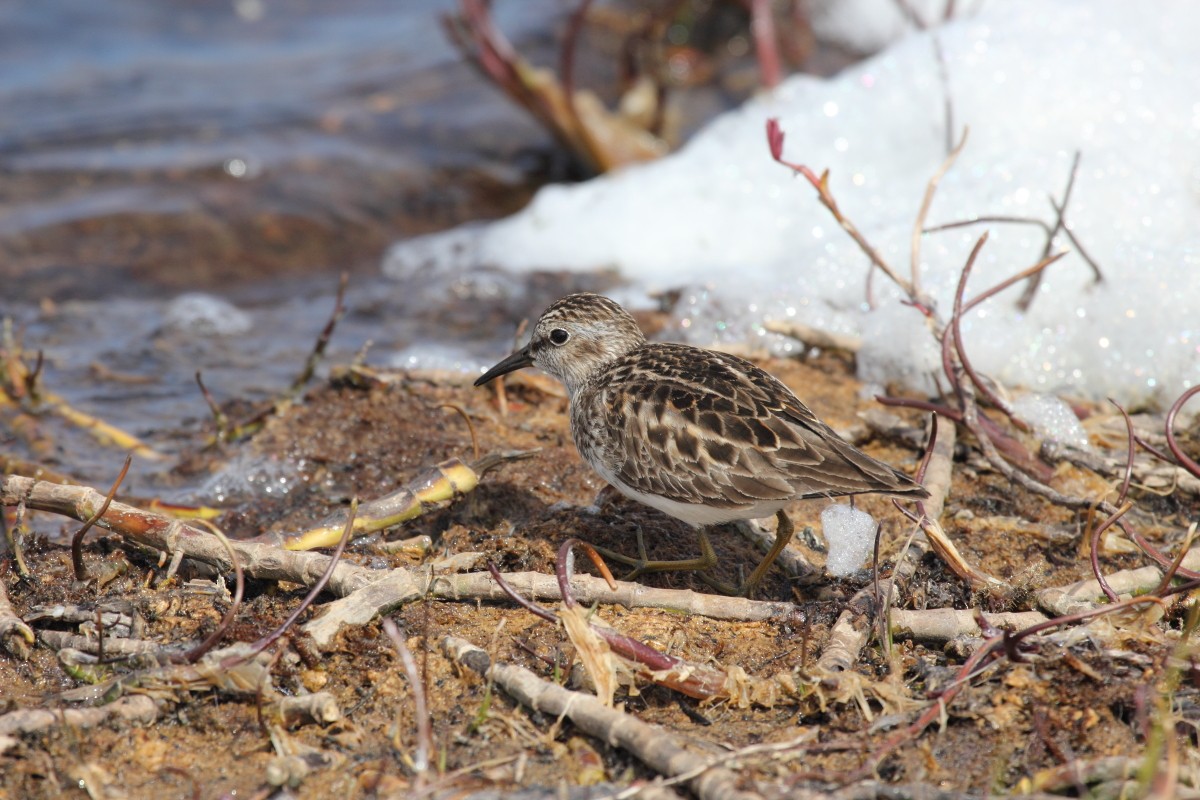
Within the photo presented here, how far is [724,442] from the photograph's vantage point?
383 cm

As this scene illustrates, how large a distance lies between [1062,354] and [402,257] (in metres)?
4.45

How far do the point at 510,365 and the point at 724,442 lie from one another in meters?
1.32

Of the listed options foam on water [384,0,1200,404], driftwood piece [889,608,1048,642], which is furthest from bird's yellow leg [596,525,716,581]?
foam on water [384,0,1200,404]

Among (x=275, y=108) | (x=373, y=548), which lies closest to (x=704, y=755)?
(x=373, y=548)

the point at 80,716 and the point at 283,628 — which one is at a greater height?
the point at 283,628

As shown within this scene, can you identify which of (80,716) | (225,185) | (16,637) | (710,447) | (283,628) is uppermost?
(710,447)

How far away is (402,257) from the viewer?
26.8 feet

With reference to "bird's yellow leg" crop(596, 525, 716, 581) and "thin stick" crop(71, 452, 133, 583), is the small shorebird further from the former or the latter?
"thin stick" crop(71, 452, 133, 583)

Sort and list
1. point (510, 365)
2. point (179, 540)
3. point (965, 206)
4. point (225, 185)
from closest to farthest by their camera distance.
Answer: point (179, 540) < point (510, 365) < point (965, 206) < point (225, 185)

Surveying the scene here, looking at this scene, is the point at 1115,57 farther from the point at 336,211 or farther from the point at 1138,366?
the point at 336,211

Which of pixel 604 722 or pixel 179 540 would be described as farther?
pixel 179 540

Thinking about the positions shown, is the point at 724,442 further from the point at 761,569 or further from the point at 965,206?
the point at 965,206

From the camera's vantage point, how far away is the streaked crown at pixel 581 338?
4.70 m

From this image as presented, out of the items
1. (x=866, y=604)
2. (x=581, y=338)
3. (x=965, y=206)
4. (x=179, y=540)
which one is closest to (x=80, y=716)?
(x=179, y=540)
